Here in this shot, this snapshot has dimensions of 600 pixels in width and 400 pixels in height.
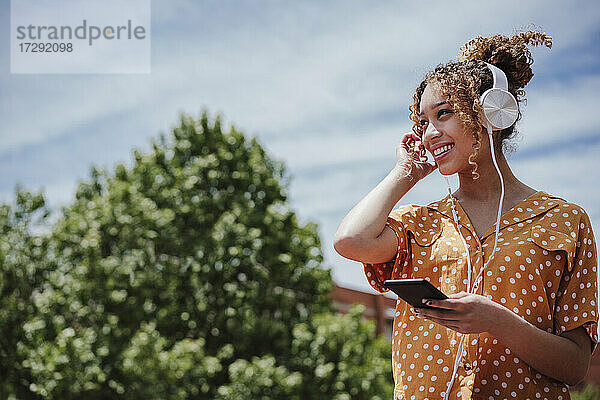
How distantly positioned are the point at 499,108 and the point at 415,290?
0.43m

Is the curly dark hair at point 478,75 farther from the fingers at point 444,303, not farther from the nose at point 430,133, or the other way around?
the fingers at point 444,303

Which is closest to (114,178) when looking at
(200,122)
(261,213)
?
(200,122)

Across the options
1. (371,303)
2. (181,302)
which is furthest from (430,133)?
(371,303)

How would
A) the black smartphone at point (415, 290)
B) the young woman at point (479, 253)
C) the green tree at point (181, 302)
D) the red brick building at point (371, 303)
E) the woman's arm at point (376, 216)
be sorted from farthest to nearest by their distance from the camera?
the red brick building at point (371, 303)
the green tree at point (181, 302)
the woman's arm at point (376, 216)
the young woman at point (479, 253)
the black smartphone at point (415, 290)

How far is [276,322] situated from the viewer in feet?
23.4

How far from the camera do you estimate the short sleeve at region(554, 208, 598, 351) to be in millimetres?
1220

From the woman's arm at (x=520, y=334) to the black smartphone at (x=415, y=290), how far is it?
0.05 feet

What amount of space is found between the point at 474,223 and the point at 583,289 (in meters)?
0.22

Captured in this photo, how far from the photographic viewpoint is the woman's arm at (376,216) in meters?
1.29

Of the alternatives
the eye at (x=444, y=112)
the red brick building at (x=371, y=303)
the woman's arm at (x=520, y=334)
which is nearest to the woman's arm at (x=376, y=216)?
the eye at (x=444, y=112)

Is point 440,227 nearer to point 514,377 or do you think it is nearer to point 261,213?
point 514,377

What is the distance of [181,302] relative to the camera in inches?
280

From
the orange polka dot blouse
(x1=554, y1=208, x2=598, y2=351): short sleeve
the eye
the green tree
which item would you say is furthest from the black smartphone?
the green tree

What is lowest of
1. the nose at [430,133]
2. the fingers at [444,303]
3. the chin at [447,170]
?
the fingers at [444,303]
